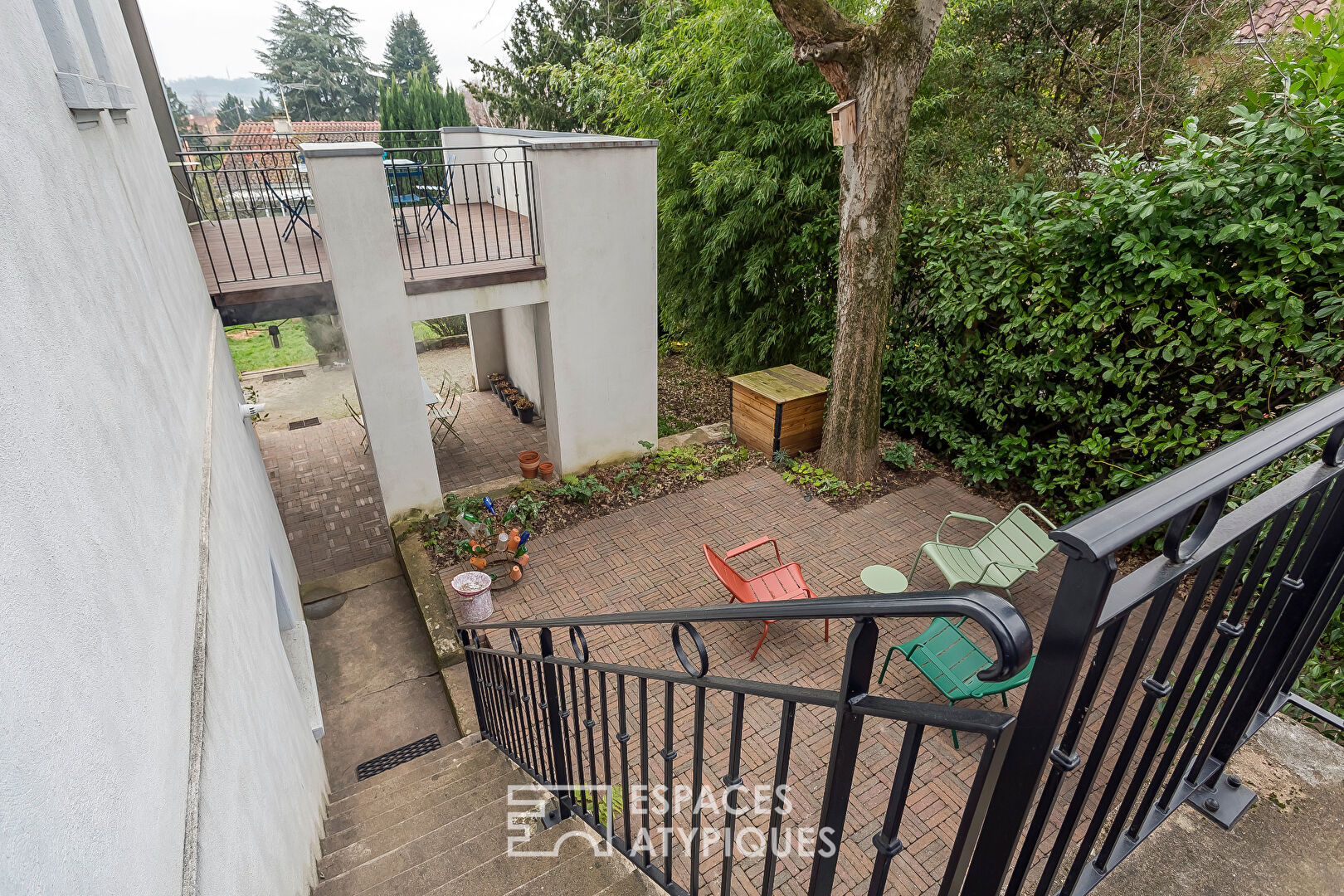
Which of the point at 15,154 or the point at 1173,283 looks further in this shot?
the point at 1173,283

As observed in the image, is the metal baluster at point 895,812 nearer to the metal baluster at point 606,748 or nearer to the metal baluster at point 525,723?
the metal baluster at point 606,748

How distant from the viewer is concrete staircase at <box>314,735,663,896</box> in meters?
2.40

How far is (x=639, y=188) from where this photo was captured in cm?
657

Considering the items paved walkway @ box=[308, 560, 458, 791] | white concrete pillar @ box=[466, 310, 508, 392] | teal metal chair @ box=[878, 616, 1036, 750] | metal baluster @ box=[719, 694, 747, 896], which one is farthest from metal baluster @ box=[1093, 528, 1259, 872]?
white concrete pillar @ box=[466, 310, 508, 392]

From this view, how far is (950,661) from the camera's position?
13.5ft

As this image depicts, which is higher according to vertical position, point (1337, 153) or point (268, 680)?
point (1337, 153)

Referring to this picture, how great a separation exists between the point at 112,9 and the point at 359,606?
15.4ft

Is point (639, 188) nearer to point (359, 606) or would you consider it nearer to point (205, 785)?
point (359, 606)

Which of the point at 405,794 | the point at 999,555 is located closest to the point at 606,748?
the point at 405,794

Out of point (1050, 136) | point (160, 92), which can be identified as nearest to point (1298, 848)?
point (1050, 136)

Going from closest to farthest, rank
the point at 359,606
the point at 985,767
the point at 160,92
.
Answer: the point at 985,767
the point at 359,606
the point at 160,92

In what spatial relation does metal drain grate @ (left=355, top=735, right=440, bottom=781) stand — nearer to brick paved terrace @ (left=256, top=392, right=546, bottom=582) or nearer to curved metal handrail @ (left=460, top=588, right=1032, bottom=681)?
brick paved terrace @ (left=256, top=392, right=546, bottom=582)

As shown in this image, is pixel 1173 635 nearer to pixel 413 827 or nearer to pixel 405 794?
pixel 413 827

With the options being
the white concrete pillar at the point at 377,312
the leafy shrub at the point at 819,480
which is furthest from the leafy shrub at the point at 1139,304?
the white concrete pillar at the point at 377,312
